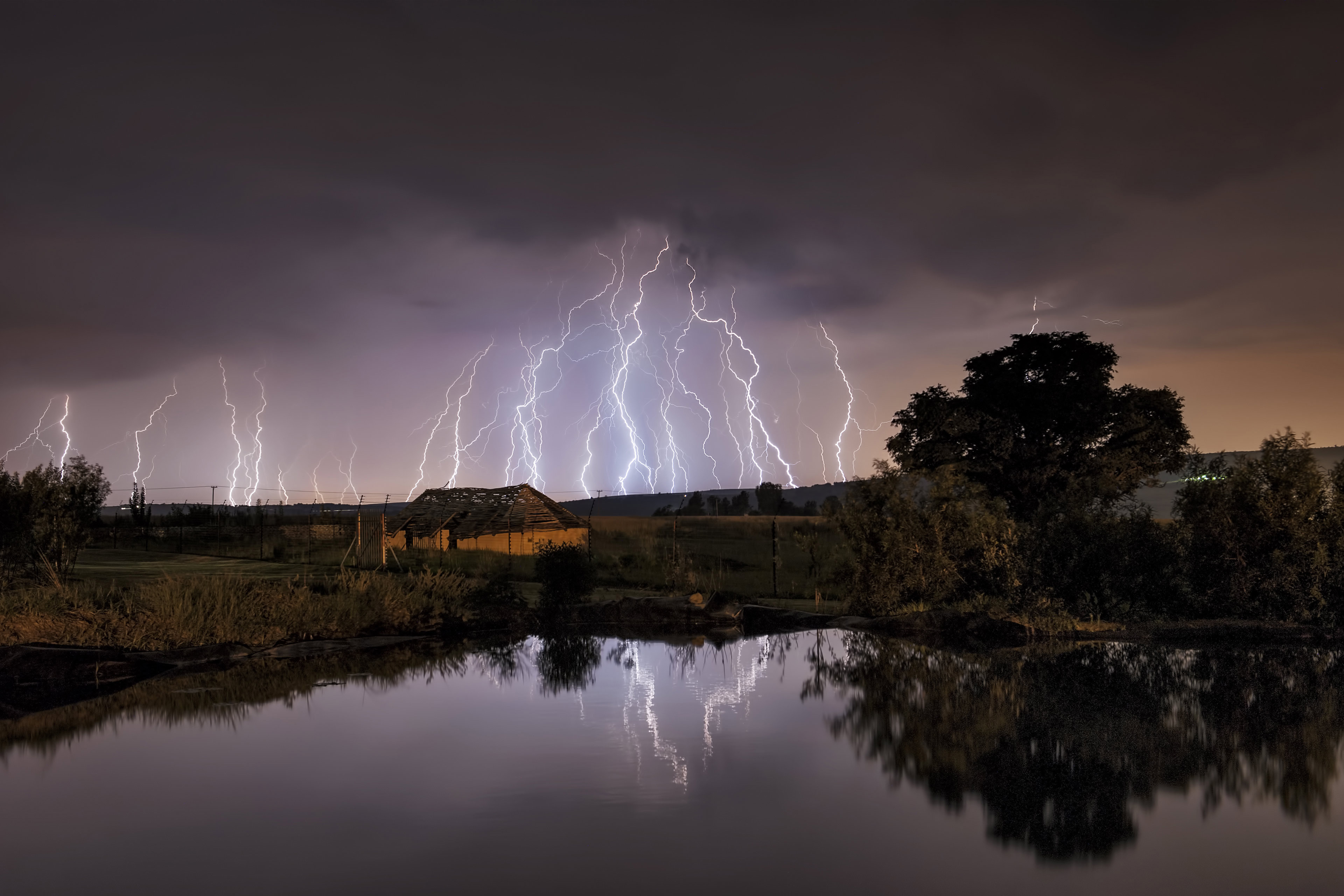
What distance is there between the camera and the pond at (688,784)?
6.07 m

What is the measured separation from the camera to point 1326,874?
19.9 ft

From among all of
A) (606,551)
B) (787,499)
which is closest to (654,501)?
(787,499)

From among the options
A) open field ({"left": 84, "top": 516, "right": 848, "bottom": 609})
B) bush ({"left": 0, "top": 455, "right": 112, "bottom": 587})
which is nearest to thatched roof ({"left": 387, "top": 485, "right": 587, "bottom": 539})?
open field ({"left": 84, "top": 516, "right": 848, "bottom": 609})

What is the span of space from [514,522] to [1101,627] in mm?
25651

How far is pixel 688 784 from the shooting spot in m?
7.99

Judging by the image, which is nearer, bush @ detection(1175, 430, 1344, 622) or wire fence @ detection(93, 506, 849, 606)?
bush @ detection(1175, 430, 1344, 622)

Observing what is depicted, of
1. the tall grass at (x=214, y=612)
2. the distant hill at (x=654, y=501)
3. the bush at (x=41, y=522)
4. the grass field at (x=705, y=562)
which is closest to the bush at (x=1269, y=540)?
the grass field at (x=705, y=562)

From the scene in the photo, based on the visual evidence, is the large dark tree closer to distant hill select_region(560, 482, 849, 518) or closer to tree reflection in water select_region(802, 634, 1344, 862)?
tree reflection in water select_region(802, 634, 1344, 862)

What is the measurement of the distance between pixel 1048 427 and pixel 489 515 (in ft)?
70.2

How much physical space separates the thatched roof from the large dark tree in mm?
14359

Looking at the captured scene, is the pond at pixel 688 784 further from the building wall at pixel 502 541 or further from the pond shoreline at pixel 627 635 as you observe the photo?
the building wall at pixel 502 541

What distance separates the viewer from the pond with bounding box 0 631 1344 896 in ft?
19.9

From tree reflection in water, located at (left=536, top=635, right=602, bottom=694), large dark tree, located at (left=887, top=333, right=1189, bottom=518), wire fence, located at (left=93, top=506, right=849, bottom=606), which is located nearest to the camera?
tree reflection in water, located at (left=536, top=635, right=602, bottom=694)

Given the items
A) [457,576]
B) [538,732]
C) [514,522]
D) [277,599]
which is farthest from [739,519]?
[538,732]
